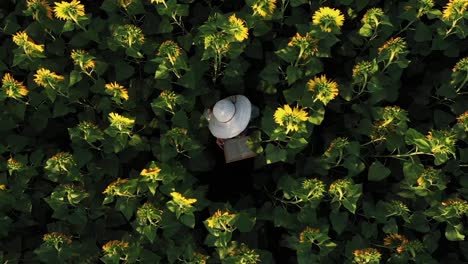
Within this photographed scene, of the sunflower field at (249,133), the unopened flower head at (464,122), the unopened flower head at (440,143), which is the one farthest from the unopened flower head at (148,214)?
the unopened flower head at (464,122)

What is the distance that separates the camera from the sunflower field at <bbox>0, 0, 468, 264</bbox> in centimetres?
206

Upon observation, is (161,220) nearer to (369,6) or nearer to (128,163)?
(128,163)

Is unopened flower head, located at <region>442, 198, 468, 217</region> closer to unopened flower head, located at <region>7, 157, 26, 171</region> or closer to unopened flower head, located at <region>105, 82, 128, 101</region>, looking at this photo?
unopened flower head, located at <region>105, 82, 128, 101</region>

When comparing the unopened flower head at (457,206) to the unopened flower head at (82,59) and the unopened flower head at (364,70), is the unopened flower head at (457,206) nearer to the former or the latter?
the unopened flower head at (364,70)

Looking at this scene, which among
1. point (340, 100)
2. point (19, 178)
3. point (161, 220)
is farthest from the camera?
point (340, 100)

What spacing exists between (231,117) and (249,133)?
0.30 meters

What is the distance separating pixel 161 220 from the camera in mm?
2082

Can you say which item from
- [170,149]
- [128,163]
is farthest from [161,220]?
[128,163]

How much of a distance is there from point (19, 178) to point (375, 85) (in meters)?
1.82

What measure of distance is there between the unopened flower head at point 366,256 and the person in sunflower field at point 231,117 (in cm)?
80

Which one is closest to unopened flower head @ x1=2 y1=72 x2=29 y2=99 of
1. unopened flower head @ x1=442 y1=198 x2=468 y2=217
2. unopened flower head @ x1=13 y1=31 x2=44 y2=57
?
unopened flower head @ x1=13 y1=31 x2=44 y2=57

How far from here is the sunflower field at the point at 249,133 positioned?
2064mm

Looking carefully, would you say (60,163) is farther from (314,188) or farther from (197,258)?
(314,188)

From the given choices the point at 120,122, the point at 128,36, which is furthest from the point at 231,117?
the point at 128,36
